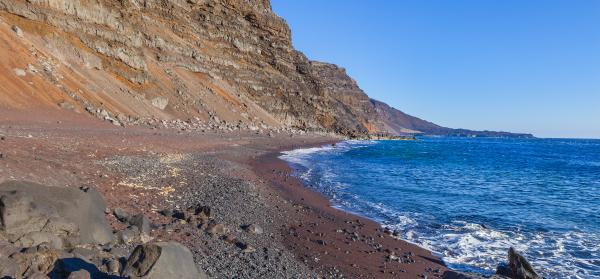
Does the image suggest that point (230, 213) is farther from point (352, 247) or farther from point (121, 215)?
point (352, 247)

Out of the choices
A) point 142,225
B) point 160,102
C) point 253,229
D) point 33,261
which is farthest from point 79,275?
point 160,102

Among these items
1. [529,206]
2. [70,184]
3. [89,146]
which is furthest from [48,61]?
[529,206]

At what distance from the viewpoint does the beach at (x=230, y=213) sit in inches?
366

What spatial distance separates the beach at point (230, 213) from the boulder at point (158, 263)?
1.11 m

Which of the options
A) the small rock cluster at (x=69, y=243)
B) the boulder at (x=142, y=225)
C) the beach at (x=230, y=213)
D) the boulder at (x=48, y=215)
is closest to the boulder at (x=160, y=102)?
the beach at (x=230, y=213)

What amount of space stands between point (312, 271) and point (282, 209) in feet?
19.5

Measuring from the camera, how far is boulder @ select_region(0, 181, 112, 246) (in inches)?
262

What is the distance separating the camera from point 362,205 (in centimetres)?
1806

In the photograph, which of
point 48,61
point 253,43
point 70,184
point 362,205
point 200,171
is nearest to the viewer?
point 70,184

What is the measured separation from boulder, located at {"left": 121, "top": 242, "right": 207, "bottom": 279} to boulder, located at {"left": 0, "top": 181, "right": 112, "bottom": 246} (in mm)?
1873

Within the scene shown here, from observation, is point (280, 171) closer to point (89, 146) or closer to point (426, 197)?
point (426, 197)

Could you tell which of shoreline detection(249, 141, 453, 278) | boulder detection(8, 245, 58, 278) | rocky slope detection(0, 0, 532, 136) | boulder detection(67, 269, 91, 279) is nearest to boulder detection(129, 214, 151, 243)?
boulder detection(8, 245, 58, 278)

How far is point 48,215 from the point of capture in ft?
23.2

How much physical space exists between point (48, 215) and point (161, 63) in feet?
195
